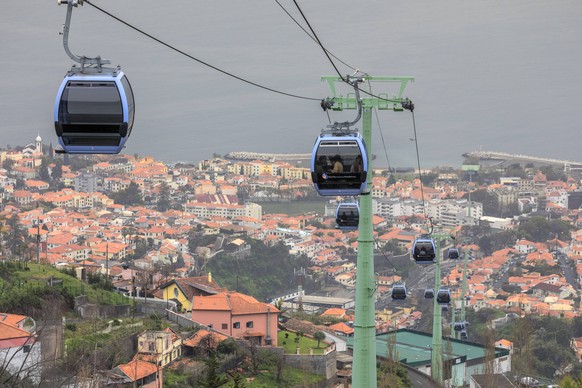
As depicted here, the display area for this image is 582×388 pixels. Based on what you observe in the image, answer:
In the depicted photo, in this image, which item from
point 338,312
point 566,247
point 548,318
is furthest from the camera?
point 566,247

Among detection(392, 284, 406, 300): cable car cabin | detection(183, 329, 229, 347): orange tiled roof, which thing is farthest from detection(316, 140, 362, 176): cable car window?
detection(183, 329, 229, 347): orange tiled roof

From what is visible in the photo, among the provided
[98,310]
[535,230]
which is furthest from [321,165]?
[535,230]

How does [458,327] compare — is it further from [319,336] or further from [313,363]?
[313,363]

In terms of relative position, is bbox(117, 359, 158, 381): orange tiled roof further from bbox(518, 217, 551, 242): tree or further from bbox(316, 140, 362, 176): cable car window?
bbox(518, 217, 551, 242): tree

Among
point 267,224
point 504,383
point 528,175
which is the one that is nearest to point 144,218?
point 267,224

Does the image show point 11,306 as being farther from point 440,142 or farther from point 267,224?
point 440,142
